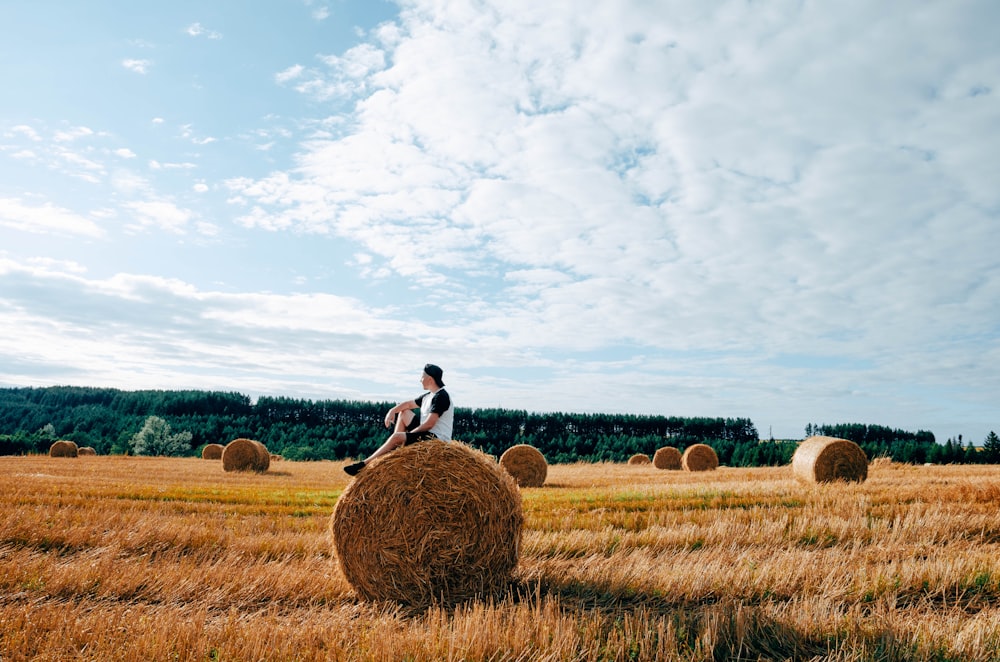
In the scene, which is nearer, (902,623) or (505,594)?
(902,623)

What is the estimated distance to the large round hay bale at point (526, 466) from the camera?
76.0ft

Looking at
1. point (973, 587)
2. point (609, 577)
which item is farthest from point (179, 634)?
point (973, 587)

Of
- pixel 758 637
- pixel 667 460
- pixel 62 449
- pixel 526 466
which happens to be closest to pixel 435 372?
pixel 758 637

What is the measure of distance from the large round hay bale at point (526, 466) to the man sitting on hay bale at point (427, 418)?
1533cm

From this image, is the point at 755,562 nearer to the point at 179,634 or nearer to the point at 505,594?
the point at 505,594

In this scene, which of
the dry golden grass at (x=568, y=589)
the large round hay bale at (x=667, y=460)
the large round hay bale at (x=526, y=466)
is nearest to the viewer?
the dry golden grass at (x=568, y=589)

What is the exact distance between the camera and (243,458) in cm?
3142

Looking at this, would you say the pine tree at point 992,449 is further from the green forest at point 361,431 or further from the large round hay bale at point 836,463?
the large round hay bale at point 836,463

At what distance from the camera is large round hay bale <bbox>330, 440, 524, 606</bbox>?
283 inches

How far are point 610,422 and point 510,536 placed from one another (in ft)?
237

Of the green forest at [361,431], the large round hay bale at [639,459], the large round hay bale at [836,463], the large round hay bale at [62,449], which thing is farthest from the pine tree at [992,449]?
the large round hay bale at [62,449]

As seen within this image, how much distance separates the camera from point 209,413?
86.9m

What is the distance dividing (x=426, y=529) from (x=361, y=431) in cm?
6520

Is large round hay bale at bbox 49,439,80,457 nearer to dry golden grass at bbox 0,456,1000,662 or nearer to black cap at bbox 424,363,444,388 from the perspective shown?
dry golden grass at bbox 0,456,1000,662
